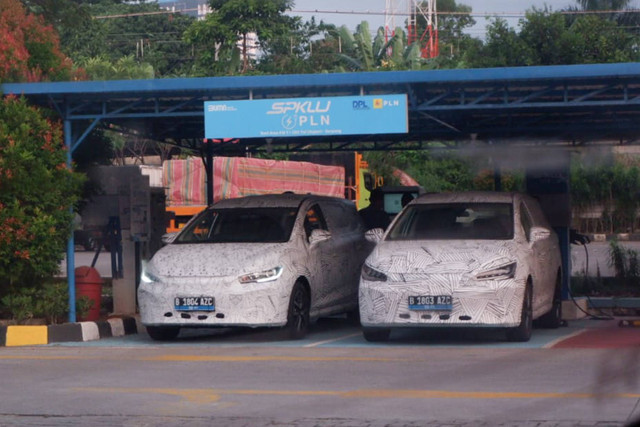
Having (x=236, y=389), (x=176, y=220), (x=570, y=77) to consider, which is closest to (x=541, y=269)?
(x=570, y=77)

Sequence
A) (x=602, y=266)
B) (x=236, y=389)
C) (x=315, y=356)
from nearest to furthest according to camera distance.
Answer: (x=236, y=389), (x=315, y=356), (x=602, y=266)

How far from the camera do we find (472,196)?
1268cm

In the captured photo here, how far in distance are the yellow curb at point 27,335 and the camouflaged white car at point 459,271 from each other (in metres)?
3.92

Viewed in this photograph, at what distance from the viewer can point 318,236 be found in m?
12.5

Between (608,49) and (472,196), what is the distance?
3134cm

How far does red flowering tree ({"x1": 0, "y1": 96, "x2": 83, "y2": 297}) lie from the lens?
12.0 meters

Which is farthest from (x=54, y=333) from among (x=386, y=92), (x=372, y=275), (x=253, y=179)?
(x=253, y=179)

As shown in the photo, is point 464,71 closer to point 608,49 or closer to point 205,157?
point 205,157

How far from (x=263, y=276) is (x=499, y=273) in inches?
103

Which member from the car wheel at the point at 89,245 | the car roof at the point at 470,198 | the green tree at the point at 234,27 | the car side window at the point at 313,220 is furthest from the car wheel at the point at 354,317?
the green tree at the point at 234,27

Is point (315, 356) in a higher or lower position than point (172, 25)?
lower

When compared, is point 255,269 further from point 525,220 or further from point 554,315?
point 554,315

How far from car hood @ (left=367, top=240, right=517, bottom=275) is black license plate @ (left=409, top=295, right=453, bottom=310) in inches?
10.9

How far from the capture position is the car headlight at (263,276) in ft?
37.5
